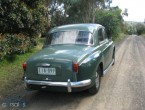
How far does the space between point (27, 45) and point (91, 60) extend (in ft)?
20.6

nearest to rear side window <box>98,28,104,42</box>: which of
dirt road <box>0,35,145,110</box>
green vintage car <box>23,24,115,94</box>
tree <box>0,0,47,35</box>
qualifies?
green vintage car <box>23,24,115,94</box>

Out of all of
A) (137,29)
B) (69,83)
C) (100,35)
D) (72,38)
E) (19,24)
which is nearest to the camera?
(69,83)

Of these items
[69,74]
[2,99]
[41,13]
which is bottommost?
[2,99]

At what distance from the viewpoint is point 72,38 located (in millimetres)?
Result: 7277

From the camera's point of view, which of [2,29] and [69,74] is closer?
[69,74]

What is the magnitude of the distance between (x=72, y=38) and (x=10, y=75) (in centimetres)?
285

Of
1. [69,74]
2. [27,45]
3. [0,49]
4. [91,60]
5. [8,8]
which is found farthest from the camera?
[27,45]

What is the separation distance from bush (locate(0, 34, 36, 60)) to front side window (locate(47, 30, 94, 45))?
2.80m

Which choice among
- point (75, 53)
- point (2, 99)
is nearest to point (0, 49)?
point (2, 99)

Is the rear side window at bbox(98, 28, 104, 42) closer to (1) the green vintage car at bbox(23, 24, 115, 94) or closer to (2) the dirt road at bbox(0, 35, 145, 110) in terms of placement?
(1) the green vintage car at bbox(23, 24, 115, 94)

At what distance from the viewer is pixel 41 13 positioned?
12773mm

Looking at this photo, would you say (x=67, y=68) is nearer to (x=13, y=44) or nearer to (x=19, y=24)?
(x=13, y=44)

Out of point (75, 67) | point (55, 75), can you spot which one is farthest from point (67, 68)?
point (55, 75)

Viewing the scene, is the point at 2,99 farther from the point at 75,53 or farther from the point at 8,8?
the point at 8,8
